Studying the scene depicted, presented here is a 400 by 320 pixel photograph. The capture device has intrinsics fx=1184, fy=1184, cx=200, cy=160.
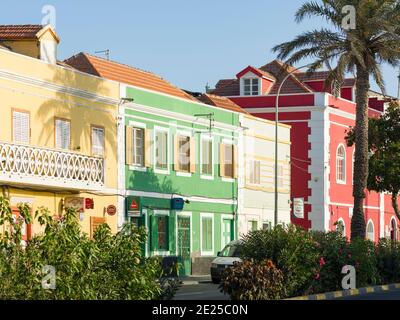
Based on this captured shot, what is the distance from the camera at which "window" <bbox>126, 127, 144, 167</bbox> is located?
4525 centimetres

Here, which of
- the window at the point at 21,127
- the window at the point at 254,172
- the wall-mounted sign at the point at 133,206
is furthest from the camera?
the window at the point at 254,172

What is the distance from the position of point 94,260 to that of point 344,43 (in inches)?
1005

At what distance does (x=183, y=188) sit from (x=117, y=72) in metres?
6.31

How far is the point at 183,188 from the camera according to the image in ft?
162

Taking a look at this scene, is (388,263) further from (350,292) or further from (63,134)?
(63,134)

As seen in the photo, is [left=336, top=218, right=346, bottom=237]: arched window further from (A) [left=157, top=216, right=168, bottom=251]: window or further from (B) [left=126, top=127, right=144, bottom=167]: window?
(B) [left=126, top=127, right=144, bottom=167]: window

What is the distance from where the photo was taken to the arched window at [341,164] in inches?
2657

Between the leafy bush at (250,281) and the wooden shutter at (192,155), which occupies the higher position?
the wooden shutter at (192,155)

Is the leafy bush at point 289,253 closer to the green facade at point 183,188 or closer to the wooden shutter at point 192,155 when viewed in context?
the green facade at point 183,188

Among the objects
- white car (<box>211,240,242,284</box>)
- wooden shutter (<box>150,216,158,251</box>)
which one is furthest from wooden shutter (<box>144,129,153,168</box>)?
white car (<box>211,240,242,284</box>)

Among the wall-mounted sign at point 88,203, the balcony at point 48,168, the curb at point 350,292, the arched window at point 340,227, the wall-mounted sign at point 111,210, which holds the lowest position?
the curb at point 350,292

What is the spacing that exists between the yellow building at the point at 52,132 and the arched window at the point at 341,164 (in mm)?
25426

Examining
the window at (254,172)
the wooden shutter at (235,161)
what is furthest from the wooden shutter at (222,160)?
the window at (254,172)
